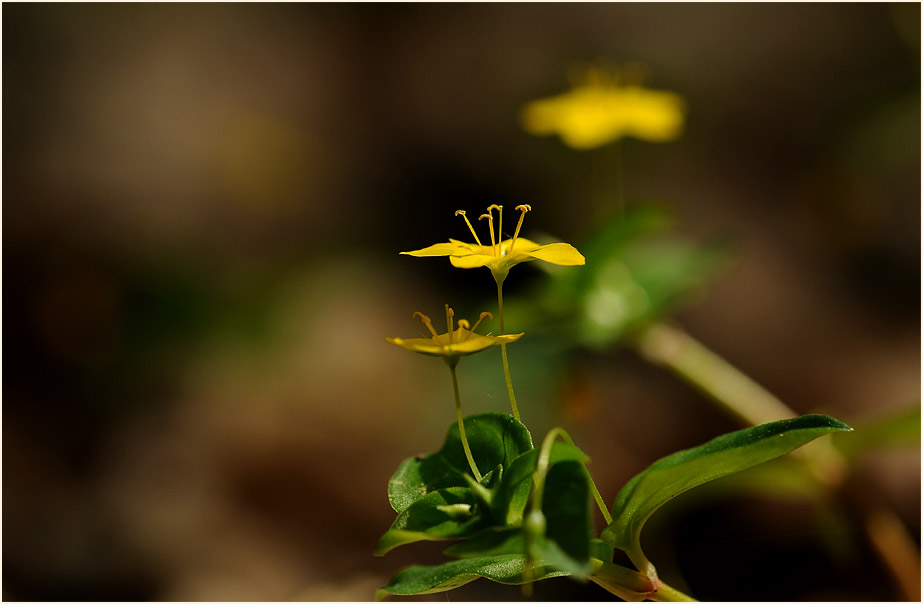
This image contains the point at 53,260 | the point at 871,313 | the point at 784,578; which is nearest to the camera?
the point at 784,578

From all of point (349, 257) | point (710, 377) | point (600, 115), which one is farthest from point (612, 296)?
point (349, 257)

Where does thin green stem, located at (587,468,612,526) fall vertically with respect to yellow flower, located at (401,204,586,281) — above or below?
below

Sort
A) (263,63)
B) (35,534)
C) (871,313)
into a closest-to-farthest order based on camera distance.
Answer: (35,534), (871,313), (263,63)

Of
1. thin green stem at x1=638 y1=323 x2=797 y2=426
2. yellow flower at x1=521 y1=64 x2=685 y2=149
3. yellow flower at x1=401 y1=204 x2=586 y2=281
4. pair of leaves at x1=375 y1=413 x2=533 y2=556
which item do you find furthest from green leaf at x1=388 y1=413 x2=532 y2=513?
yellow flower at x1=521 y1=64 x2=685 y2=149

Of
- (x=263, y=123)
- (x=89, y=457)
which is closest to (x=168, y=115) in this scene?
(x=263, y=123)

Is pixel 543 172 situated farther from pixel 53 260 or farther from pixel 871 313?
pixel 53 260

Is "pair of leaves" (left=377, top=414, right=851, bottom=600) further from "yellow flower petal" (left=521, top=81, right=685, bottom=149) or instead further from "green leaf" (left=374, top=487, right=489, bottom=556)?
"yellow flower petal" (left=521, top=81, right=685, bottom=149)
